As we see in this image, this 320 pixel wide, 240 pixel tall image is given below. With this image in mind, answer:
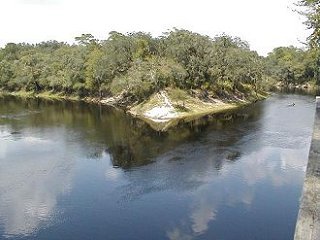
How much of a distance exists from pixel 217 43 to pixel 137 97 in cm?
3122

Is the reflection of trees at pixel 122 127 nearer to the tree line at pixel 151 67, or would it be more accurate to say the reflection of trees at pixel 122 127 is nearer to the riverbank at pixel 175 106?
the riverbank at pixel 175 106

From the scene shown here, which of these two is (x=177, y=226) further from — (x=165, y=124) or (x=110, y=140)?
(x=165, y=124)

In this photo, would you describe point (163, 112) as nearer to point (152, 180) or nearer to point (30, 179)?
point (152, 180)

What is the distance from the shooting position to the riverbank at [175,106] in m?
95.8

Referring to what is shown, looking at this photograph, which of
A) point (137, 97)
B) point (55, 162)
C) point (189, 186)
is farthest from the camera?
point (137, 97)

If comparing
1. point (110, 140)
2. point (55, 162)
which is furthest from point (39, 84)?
point (55, 162)

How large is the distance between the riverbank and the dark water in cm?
907

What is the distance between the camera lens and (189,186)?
48.1m

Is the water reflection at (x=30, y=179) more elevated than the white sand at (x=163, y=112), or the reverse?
the white sand at (x=163, y=112)

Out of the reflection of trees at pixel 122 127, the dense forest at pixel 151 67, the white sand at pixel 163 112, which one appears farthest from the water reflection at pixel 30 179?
the dense forest at pixel 151 67

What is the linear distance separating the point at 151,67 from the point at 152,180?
204ft

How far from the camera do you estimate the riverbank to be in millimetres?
95769

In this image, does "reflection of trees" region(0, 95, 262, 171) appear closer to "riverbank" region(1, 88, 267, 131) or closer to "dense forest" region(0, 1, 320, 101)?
"riverbank" region(1, 88, 267, 131)

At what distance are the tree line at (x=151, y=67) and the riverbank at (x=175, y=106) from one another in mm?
2928
